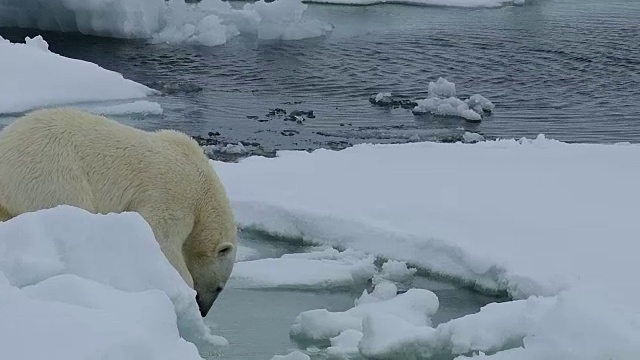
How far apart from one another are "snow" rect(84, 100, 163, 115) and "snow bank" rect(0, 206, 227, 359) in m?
8.65

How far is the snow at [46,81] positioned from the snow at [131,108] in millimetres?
472

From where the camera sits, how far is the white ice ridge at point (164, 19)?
1977 centimetres

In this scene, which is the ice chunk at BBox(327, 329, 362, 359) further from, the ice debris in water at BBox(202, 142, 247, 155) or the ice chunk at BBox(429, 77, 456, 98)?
the ice chunk at BBox(429, 77, 456, 98)

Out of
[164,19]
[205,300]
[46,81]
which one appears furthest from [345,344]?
[164,19]

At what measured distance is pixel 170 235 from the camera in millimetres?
4215

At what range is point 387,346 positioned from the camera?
4.22 meters

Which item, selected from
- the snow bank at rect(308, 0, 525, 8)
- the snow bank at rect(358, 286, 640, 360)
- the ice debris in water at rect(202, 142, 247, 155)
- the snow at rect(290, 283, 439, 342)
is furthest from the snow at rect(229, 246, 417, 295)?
the snow bank at rect(308, 0, 525, 8)

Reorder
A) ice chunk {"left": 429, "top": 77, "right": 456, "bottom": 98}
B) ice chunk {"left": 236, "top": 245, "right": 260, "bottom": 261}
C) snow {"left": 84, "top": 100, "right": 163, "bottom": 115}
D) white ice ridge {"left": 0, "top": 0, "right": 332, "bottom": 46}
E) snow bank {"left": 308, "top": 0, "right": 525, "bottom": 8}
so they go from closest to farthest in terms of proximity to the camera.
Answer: ice chunk {"left": 236, "top": 245, "right": 260, "bottom": 261} < snow {"left": 84, "top": 100, "right": 163, "bottom": 115} < ice chunk {"left": 429, "top": 77, "right": 456, "bottom": 98} < white ice ridge {"left": 0, "top": 0, "right": 332, "bottom": 46} < snow bank {"left": 308, "top": 0, "right": 525, "bottom": 8}

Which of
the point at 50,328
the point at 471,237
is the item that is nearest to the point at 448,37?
the point at 471,237

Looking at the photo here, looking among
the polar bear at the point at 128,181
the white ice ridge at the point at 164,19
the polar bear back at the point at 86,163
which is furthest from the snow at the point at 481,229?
the white ice ridge at the point at 164,19

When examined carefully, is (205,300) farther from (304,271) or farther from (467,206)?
(467,206)

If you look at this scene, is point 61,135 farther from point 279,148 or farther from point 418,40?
point 418,40

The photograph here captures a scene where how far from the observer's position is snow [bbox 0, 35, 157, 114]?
12328 mm

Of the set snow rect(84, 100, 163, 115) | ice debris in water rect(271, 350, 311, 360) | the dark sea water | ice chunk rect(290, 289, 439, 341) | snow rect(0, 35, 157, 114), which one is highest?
ice debris in water rect(271, 350, 311, 360)
